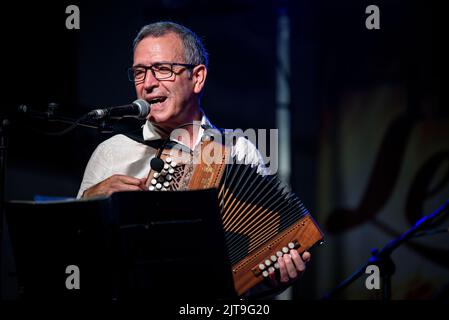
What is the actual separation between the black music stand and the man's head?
101cm

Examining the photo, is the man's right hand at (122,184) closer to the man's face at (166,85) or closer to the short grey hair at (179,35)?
the man's face at (166,85)

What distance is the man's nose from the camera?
306 cm

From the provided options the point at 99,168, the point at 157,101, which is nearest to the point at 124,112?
the point at 157,101

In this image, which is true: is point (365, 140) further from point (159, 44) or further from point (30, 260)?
point (30, 260)

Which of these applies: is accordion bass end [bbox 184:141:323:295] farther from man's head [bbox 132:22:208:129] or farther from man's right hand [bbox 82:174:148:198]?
man's head [bbox 132:22:208:129]

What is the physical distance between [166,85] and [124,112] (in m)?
0.70

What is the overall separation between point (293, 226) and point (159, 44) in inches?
49.2

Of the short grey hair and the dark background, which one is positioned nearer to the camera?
the short grey hair

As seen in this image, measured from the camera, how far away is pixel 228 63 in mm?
5312

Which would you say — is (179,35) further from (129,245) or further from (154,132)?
(129,245)

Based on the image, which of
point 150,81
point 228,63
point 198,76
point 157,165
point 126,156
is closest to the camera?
point 157,165

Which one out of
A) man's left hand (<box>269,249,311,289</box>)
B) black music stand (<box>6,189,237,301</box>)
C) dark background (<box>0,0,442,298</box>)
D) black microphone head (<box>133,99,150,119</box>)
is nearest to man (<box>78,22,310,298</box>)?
black microphone head (<box>133,99,150,119</box>)

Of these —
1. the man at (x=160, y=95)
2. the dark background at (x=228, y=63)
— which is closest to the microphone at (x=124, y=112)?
the man at (x=160, y=95)

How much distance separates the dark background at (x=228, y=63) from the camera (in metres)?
4.55
